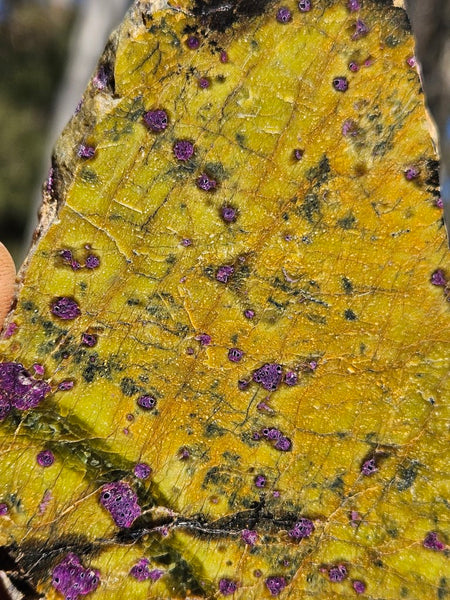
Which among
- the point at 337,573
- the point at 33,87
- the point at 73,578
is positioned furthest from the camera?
the point at 33,87

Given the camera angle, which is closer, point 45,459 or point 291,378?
point 45,459

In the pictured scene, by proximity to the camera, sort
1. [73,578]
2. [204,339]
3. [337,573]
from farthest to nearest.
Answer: [204,339], [337,573], [73,578]

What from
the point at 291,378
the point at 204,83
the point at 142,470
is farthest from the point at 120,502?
the point at 204,83

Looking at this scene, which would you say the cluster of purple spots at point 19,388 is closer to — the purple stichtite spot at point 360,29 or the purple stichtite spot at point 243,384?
the purple stichtite spot at point 243,384

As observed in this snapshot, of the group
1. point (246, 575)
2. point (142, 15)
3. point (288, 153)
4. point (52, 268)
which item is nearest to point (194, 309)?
point (52, 268)

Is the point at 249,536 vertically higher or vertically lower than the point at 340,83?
lower

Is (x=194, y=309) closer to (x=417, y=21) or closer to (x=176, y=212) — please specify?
(x=176, y=212)

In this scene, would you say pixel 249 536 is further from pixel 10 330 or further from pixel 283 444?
pixel 10 330
